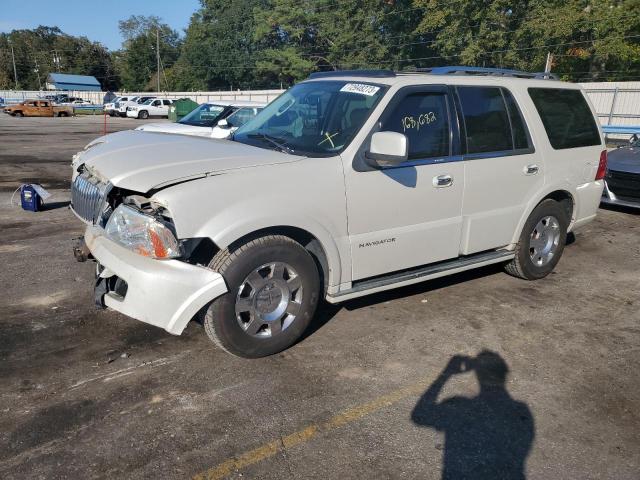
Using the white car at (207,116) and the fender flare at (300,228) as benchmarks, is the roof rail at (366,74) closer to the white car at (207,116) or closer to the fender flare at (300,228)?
the fender flare at (300,228)

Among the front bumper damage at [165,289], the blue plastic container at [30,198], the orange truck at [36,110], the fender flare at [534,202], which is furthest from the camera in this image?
the orange truck at [36,110]

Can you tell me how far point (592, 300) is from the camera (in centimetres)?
525

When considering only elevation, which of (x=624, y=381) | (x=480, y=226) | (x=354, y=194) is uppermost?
(x=354, y=194)

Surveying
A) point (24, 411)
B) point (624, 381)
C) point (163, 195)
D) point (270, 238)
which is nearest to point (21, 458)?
point (24, 411)

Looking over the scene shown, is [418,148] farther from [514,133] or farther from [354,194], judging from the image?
[514,133]

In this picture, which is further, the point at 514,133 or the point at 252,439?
the point at 514,133

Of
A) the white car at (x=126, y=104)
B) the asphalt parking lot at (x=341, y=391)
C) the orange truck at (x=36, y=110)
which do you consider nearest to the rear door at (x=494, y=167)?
the asphalt parking lot at (x=341, y=391)

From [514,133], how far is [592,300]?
1812 millimetres

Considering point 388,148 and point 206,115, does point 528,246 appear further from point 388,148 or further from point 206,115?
point 206,115

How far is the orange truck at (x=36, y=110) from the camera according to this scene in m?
42.9

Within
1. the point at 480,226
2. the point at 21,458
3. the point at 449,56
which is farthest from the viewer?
the point at 449,56

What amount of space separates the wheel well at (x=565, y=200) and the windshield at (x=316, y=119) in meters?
2.48

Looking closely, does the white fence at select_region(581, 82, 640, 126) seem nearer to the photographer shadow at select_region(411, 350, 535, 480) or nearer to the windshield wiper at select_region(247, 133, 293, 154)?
the windshield wiper at select_region(247, 133, 293, 154)

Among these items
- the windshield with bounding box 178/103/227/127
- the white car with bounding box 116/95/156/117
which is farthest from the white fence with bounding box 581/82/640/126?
the white car with bounding box 116/95/156/117
